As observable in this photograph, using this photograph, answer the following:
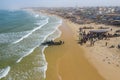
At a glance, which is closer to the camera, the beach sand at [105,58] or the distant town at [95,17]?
the beach sand at [105,58]

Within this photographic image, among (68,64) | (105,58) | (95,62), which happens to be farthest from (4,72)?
(105,58)

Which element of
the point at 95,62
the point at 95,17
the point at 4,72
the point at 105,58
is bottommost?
the point at 95,17

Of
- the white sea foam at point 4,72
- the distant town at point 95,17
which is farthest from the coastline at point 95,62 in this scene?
the distant town at point 95,17

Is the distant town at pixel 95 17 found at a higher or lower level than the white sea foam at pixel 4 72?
lower

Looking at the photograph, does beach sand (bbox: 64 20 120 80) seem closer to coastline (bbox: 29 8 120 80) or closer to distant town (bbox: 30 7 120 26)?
coastline (bbox: 29 8 120 80)

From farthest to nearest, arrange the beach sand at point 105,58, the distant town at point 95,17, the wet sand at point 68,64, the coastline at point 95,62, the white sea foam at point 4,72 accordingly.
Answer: the distant town at point 95,17 < the white sea foam at point 4,72 < the beach sand at point 105,58 < the coastline at point 95,62 < the wet sand at point 68,64

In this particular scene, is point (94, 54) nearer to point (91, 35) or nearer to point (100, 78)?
point (100, 78)

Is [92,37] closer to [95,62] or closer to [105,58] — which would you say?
[105,58]

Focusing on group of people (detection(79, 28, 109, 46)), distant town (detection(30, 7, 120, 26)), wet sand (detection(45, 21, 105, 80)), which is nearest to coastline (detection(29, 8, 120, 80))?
wet sand (detection(45, 21, 105, 80))

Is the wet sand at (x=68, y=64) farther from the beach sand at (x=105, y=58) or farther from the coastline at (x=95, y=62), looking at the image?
the beach sand at (x=105, y=58)

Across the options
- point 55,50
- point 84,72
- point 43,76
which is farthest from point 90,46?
point 43,76
